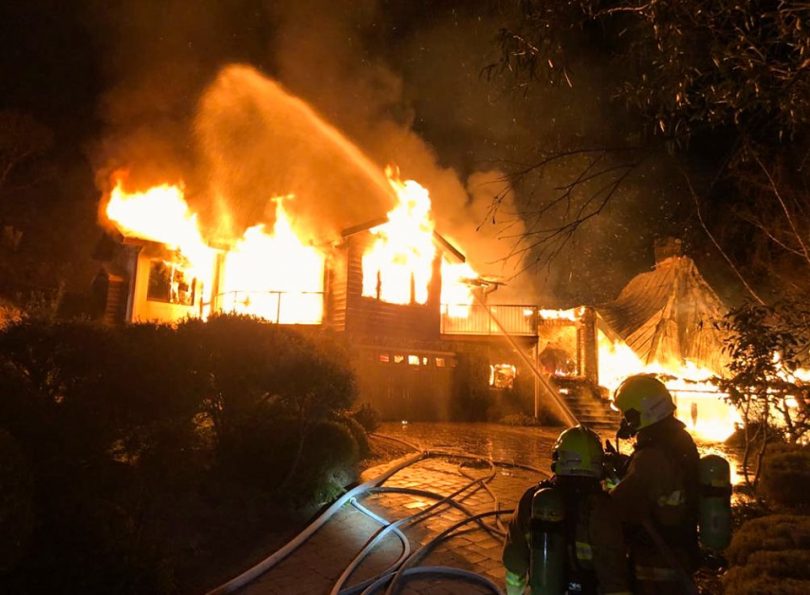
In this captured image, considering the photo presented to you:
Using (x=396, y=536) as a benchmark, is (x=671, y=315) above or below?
above

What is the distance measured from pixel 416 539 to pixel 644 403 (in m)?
4.40

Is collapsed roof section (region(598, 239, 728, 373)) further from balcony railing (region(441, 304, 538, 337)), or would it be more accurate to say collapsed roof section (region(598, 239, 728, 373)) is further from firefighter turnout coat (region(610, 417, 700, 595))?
firefighter turnout coat (region(610, 417, 700, 595))

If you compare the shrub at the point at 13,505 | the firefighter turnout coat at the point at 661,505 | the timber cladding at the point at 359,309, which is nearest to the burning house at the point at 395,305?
the timber cladding at the point at 359,309

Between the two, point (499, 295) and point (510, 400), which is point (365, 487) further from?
point (499, 295)

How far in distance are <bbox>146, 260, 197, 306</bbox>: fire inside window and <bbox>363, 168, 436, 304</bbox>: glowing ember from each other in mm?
7723

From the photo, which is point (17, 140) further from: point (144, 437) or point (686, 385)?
point (686, 385)

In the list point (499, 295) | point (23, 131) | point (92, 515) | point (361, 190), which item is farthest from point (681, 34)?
point (23, 131)

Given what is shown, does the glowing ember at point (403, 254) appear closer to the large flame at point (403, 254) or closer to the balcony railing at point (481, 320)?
the large flame at point (403, 254)

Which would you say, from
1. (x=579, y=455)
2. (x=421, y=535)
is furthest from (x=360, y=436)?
(x=579, y=455)

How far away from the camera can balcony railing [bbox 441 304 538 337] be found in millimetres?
22953

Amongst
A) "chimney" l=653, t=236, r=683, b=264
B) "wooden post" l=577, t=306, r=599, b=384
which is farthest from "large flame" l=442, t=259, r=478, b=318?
"chimney" l=653, t=236, r=683, b=264

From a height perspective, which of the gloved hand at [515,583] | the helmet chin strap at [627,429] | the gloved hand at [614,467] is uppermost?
the helmet chin strap at [627,429]

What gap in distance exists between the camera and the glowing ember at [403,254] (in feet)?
66.9

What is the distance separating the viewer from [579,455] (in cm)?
285
